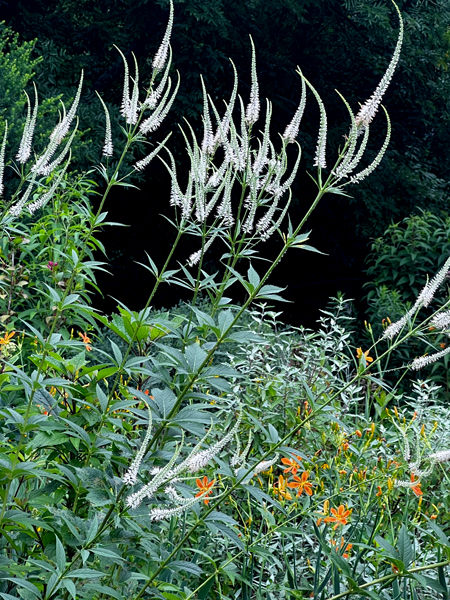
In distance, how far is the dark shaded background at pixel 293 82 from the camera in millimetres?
9352

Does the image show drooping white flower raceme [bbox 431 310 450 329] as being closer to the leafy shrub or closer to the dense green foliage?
the leafy shrub

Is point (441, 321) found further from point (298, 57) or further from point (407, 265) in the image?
point (298, 57)

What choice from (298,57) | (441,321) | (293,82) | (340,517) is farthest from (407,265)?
(441,321)

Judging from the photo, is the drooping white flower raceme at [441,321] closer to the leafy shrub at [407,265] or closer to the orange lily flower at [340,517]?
the orange lily flower at [340,517]

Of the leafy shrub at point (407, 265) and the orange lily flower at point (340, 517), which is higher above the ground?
the orange lily flower at point (340, 517)

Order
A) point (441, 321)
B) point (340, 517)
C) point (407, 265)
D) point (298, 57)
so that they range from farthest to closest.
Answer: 1. point (298, 57)
2. point (407, 265)
3. point (340, 517)
4. point (441, 321)

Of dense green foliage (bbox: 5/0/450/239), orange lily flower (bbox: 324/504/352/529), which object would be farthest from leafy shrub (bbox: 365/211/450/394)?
orange lily flower (bbox: 324/504/352/529)

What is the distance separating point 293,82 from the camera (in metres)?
10.5

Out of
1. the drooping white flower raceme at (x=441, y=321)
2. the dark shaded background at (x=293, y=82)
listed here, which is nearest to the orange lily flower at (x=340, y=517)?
the drooping white flower raceme at (x=441, y=321)

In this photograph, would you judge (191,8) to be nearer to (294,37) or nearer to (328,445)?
(294,37)

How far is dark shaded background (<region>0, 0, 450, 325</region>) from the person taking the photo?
30.7 feet

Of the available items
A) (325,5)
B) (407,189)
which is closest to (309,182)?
(407,189)

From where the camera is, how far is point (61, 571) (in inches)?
62.1

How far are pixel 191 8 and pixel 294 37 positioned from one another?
244cm
